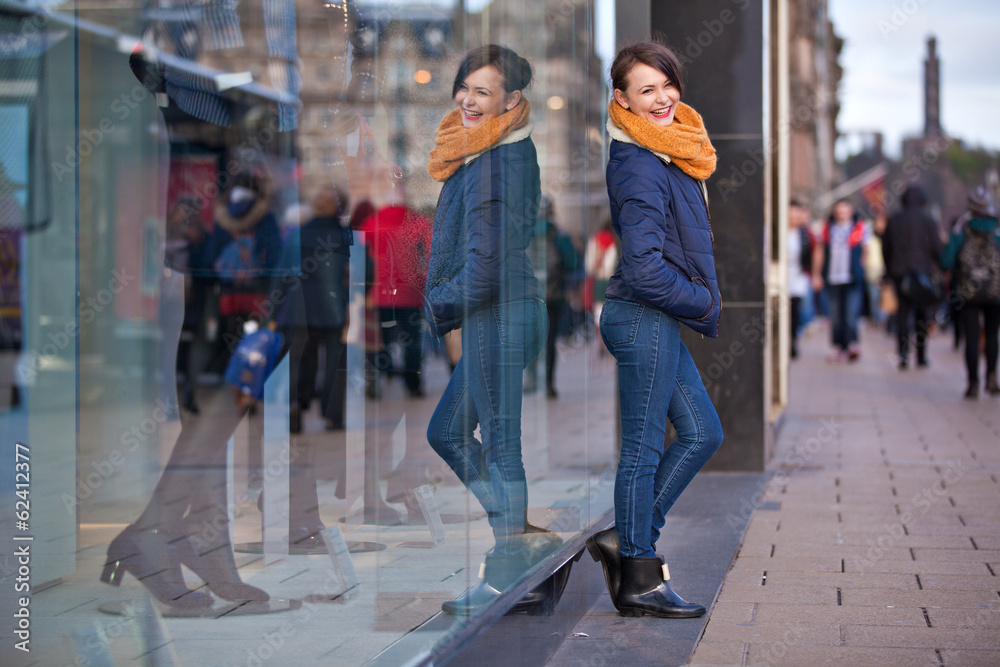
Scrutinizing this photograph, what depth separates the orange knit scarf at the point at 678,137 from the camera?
12.0 feet

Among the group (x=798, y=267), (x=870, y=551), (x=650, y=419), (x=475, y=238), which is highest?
(x=798, y=267)

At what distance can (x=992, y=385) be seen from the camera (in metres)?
10.8

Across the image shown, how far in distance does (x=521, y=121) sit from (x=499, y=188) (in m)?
0.26

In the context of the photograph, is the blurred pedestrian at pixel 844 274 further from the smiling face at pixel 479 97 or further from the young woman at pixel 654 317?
the smiling face at pixel 479 97

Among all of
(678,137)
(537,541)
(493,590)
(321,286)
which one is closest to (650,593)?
(537,541)

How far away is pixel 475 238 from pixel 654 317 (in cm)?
74

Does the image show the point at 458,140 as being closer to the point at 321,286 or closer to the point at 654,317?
the point at 654,317

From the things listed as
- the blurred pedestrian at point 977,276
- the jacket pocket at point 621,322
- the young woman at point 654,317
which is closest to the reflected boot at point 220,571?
the young woman at point 654,317

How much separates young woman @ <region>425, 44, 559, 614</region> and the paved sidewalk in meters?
0.73

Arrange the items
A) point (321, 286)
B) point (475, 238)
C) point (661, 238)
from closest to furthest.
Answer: point (475, 238) → point (661, 238) → point (321, 286)

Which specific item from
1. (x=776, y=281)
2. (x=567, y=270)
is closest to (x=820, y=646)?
(x=567, y=270)

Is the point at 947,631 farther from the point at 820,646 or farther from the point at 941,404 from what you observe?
the point at 941,404

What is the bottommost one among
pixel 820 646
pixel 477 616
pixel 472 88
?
pixel 820 646

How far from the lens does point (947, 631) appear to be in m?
3.60
